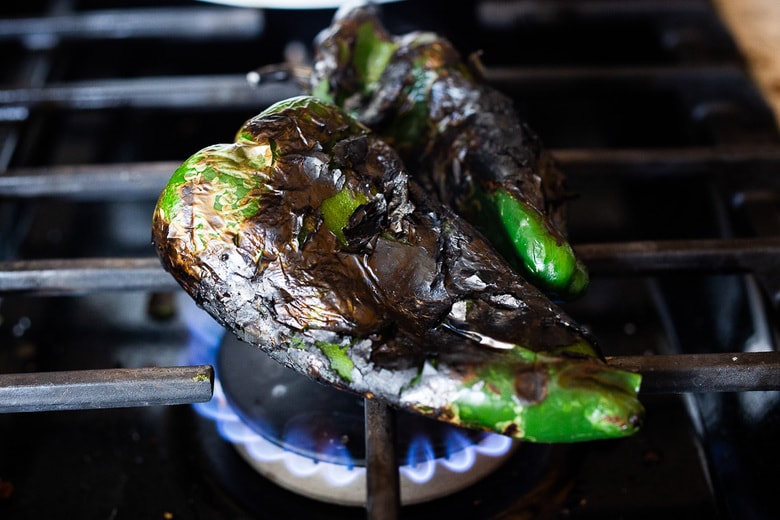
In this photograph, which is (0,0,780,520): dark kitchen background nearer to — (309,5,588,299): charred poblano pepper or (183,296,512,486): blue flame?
(183,296,512,486): blue flame

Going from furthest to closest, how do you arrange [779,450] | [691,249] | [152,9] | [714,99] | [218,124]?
1. [152,9]
2. [218,124]
3. [714,99]
4. [691,249]
5. [779,450]

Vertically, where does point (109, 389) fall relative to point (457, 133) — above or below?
below

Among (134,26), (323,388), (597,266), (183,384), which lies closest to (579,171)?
(597,266)

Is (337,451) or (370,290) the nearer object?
(370,290)

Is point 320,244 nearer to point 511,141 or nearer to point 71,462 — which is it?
point 511,141

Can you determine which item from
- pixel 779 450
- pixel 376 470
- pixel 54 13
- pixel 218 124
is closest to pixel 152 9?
pixel 54 13

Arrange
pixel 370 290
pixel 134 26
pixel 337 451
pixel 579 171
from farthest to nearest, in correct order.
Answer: pixel 134 26 → pixel 579 171 → pixel 337 451 → pixel 370 290

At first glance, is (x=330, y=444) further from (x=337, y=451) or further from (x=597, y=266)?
(x=597, y=266)
